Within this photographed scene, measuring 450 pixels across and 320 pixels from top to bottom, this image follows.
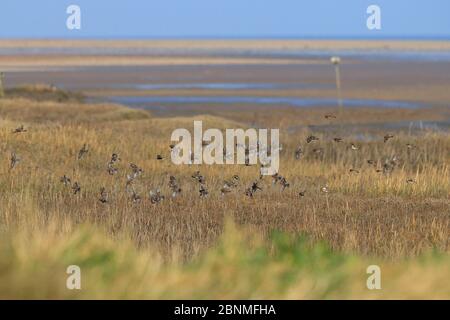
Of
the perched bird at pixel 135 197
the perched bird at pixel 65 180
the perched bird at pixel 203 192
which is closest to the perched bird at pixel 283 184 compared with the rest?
the perched bird at pixel 203 192

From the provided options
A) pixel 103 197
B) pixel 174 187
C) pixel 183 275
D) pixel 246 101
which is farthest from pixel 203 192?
pixel 246 101

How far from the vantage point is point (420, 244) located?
9.55 metres

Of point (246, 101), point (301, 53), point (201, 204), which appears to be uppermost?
point (301, 53)

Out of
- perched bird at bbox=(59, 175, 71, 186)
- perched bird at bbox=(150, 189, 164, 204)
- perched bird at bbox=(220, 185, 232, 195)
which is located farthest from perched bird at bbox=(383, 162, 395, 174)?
perched bird at bbox=(59, 175, 71, 186)

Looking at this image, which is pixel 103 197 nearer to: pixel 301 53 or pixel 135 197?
pixel 135 197

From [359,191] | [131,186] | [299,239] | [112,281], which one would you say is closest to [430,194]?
[359,191]

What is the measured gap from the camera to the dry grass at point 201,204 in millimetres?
7552

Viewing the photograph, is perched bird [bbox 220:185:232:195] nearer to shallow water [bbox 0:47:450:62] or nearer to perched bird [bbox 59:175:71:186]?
perched bird [bbox 59:175:71:186]

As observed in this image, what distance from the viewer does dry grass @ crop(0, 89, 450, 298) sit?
7552 mm

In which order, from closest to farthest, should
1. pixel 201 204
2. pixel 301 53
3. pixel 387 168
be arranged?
pixel 201 204 → pixel 387 168 → pixel 301 53

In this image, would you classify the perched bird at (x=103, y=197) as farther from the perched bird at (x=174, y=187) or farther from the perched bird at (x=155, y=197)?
the perched bird at (x=174, y=187)

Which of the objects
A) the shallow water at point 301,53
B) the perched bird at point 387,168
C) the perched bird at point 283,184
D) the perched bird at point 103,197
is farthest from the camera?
the shallow water at point 301,53

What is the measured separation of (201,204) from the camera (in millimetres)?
12523

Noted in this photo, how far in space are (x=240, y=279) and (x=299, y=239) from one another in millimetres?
3196
